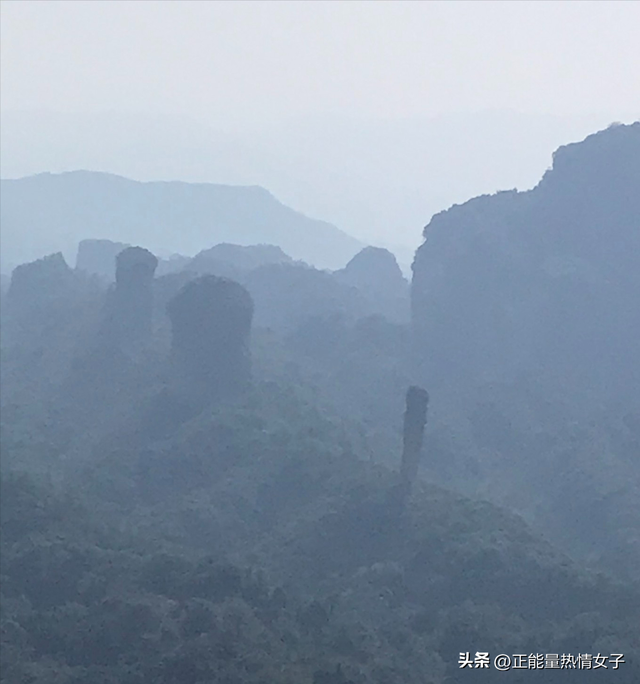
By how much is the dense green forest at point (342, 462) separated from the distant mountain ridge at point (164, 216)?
210 feet

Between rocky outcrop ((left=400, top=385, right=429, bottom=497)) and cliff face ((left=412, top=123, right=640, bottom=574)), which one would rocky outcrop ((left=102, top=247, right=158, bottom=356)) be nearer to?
cliff face ((left=412, top=123, right=640, bottom=574))

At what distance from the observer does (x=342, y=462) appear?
84.4 feet

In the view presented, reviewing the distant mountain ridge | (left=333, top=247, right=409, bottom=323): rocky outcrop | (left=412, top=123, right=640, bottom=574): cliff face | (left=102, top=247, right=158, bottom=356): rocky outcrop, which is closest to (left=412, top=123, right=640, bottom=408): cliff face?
(left=412, top=123, right=640, bottom=574): cliff face

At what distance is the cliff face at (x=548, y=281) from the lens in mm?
37969

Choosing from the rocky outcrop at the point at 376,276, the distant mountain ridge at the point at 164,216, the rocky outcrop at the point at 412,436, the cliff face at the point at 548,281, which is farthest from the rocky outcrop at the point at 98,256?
the rocky outcrop at the point at 412,436

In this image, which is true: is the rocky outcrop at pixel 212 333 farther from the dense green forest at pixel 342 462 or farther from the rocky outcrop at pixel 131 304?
the rocky outcrop at pixel 131 304

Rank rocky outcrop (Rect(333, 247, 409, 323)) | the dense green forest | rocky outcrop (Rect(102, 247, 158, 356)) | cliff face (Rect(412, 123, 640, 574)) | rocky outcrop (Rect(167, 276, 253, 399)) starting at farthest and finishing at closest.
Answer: rocky outcrop (Rect(333, 247, 409, 323)), rocky outcrop (Rect(102, 247, 158, 356)), rocky outcrop (Rect(167, 276, 253, 399)), cliff face (Rect(412, 123, 640, 574)), the dense green forest

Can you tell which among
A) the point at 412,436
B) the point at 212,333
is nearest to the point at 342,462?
the point at 412,436

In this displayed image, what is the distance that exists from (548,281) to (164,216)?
91.0 metres

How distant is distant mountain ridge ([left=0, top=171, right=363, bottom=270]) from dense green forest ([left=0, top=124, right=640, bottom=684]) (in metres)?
64.1

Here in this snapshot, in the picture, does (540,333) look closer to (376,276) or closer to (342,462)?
(342,462)

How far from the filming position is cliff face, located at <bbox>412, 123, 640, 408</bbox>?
3797 centimetres

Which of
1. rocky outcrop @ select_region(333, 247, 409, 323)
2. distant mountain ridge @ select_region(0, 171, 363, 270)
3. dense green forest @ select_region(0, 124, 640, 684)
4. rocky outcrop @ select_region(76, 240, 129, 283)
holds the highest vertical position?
distant mountain ridge @ select_region(0, 171, 363, 270)

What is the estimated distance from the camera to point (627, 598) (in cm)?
1809
